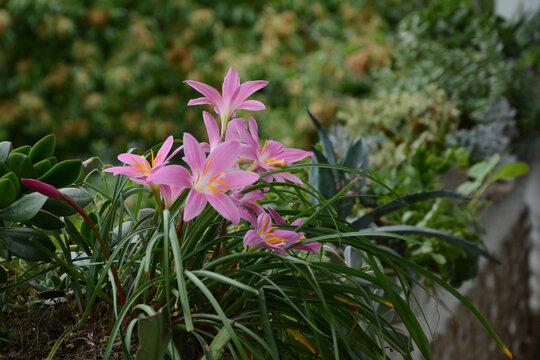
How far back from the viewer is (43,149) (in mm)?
686

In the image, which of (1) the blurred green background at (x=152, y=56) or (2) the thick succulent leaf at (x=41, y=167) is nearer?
(2) the thick succulent leaf at (x=41, y=167)

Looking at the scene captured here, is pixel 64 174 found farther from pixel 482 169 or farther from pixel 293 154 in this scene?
pixel 482 169

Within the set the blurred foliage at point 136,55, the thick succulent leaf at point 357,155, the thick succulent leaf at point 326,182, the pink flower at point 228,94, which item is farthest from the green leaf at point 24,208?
the blurred foliage at point 136,55

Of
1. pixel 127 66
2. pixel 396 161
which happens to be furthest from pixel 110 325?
pixel 127 66

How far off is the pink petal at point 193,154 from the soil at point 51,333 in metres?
0.24

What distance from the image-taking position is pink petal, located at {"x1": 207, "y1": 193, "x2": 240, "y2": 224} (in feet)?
1.62

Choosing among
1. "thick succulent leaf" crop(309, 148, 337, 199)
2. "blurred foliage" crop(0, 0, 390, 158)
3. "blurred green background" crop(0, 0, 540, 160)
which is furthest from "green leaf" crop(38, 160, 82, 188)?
"blurred foliage" crop(0, 0, 390, 158)

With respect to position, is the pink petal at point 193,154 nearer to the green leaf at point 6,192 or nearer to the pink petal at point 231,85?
the pink petal at point 231,85

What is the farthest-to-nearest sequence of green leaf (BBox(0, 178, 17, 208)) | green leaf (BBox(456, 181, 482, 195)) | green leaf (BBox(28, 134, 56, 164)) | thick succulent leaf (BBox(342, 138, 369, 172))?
green leaf (BBox(456, 181, 482, 195))
thick succulent leaf (BBox(342, 138, 369, 172))
green leaf (BBox(28, 134, 56, 164))
green leaf (BBox(0, 178, 17, 208))

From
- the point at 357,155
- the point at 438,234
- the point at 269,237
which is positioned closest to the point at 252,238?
the point at 269,237

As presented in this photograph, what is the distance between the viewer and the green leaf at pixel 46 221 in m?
0.61

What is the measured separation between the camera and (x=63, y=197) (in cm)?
55

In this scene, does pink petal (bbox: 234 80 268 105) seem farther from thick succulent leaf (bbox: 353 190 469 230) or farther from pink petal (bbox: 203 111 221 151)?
thick succulent leaf (bbox: 353 190 469 230)

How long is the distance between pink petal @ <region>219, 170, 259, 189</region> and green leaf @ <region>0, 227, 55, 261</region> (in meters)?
0.26
